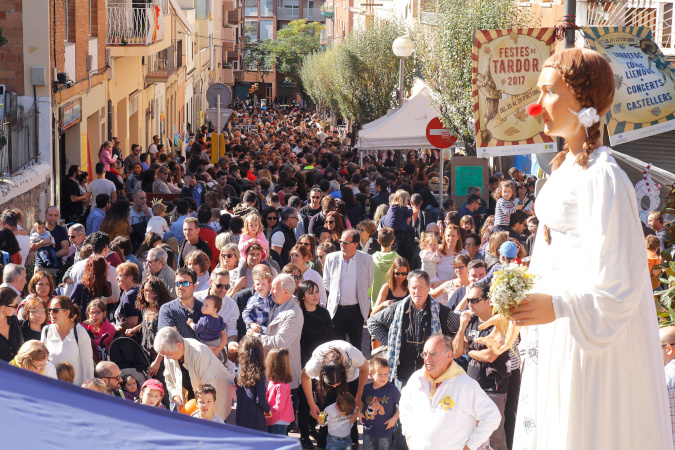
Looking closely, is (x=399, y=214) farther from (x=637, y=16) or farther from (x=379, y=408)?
(x=637, y=16)

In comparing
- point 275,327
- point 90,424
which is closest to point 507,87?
point 275,327

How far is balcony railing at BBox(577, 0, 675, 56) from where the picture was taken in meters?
15.5

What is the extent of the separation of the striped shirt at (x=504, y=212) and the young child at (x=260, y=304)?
4738mm

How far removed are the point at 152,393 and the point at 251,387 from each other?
925 millimetres

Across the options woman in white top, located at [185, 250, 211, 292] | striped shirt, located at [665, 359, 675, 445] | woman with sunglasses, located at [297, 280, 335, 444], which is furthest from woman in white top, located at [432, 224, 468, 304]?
striped shirt, located at [665, 359, 675, 445]

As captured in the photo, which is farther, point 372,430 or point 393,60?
point 393,60

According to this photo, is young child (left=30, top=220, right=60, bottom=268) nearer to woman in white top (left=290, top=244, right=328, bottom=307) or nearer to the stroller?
woman in white top (left=290, top=244, right=328, bottom=307)

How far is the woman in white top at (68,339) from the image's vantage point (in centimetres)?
711

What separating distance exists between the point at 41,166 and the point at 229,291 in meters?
7.25

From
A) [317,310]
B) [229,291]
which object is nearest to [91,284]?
[229,291]

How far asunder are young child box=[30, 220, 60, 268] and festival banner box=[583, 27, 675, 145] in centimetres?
705

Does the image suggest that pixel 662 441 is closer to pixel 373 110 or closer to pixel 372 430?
pixel 372 430

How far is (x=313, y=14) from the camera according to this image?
107312 millimetres

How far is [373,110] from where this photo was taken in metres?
33.2
